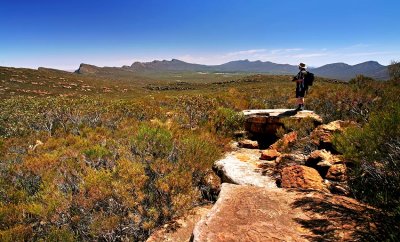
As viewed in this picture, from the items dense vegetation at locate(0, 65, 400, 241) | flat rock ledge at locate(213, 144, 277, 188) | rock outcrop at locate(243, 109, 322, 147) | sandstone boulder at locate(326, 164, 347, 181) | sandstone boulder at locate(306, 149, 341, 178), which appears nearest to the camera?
dense vegetation at locate(0, 65, 400, 241)

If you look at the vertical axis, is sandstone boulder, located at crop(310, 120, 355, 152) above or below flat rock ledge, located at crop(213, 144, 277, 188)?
above

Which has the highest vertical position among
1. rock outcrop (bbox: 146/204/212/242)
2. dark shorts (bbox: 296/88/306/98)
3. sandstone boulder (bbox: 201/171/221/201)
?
dark shorts (bbox: 296/88/306/98)

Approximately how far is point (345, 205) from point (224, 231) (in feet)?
7.17

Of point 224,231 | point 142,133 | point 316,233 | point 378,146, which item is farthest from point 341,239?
point 142,133

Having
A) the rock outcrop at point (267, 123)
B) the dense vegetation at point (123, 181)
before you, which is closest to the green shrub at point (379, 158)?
the dense vegetation at point (123, 181)

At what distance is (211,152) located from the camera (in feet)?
27.3

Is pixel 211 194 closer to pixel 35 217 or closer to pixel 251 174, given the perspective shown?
pixel 251 174

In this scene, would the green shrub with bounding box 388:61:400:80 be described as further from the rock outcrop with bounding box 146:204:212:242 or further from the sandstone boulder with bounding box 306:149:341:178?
the rock outcrop with bounding box 146:204:212:242

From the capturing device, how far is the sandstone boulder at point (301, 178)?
19.9ft

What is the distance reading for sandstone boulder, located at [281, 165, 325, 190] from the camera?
6051 mm

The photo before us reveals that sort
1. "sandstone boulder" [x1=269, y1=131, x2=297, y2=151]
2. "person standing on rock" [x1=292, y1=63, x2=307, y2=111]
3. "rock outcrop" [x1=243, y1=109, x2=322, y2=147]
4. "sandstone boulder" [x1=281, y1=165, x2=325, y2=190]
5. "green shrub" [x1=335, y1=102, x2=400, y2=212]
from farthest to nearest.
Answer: "person standing on rock" [x1=292, y1=63, x2=307, y2=111] < "rock outcrop" [x1=243, y1=109, x2=322, y2=147] < "sandstone boulder" [x1=269, y1=131, x2=297, y2=151] < "sandstone boulder" [x1=281, y1=165, x2=325, y2=190] < "green shrub" [x1=335, y1=102, x2=400, y2=212]

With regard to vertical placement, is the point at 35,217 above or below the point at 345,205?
below

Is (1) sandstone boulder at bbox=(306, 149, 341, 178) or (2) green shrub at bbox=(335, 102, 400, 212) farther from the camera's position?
(1) sandstone boulder at bbox=(306, 149, 341, 178)

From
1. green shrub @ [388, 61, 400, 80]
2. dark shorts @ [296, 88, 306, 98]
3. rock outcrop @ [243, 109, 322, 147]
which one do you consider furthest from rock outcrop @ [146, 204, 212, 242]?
green shrub @ [388, 61, 400, 80]
